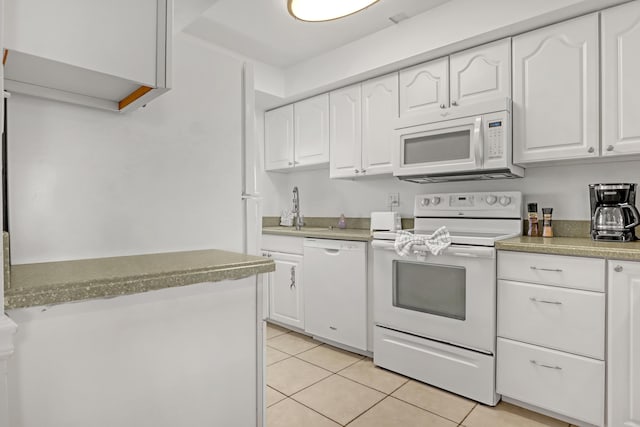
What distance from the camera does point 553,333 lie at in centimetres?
178

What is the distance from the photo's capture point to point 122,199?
3.88ft

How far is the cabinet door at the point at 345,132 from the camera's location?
2.92 metres

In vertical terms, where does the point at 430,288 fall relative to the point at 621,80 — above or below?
below

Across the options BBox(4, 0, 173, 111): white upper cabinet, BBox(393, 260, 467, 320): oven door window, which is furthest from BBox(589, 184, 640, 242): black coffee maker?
BBox(4, 0, 173, 111): white upper cabinet

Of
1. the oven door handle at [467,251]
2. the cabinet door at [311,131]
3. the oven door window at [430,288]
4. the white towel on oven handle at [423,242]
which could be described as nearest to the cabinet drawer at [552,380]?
the oven door window at [430,288]

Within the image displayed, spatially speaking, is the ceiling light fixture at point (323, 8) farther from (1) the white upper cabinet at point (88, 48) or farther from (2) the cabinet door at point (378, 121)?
(2) the cabinet door at point (378, 121)

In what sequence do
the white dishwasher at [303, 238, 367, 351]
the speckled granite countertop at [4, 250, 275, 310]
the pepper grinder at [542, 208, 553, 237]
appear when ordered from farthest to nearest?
1. the white dishwasher at [303, 238, 367, 351]
2. the pepper grinder at [542, 208, 553, 237]
3. the speckled granite countertop at [4, 250, 275, 310]

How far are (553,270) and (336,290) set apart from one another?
4.60 feet

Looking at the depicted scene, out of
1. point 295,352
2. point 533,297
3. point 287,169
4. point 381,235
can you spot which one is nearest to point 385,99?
point 381,235

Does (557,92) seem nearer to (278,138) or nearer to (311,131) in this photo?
(311,131)

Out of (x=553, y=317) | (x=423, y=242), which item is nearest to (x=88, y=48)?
(x=423, y=242)

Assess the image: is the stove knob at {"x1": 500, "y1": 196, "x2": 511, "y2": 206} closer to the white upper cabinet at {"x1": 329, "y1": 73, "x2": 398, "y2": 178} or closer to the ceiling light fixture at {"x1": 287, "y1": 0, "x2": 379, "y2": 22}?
the white upper cabinet at {"x1": 329, "y1": 73, "x2": 398, "y2": 178}

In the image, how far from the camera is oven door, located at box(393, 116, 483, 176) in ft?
7.21

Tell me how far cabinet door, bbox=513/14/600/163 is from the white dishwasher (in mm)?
1241
